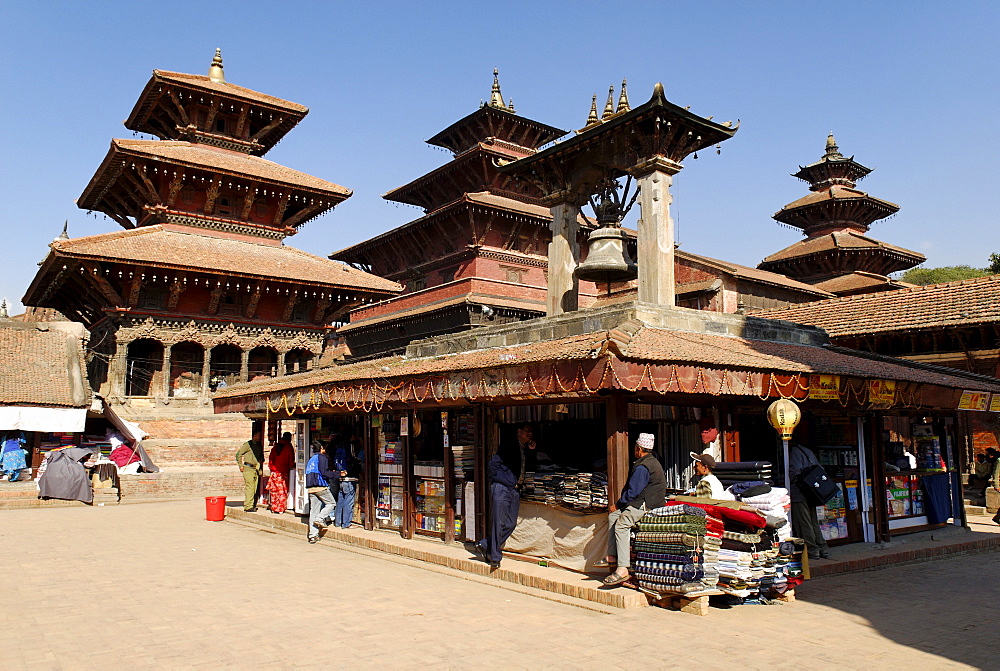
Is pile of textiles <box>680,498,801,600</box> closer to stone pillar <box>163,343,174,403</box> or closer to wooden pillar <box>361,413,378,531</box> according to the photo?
wooden pillar <box>361,413,378,531</box>

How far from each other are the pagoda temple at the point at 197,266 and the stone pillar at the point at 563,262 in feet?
54.6

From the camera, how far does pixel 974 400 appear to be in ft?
39.6

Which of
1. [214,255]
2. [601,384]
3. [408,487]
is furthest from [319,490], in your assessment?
[214,255]

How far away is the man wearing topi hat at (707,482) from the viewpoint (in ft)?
27.8

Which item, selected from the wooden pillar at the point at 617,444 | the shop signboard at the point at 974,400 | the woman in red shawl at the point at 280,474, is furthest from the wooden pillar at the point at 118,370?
the shop signboard at the point at 974,400

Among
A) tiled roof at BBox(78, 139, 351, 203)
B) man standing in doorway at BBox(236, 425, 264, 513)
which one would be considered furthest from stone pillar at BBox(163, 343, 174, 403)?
man standing in doorway at BBox(236, 425, 264, 513)

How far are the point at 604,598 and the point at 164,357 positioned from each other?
23895mm

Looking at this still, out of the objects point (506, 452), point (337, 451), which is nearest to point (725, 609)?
point (506, 452)

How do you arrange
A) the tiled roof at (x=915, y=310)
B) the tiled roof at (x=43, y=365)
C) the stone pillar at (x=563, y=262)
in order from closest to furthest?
the stone pillar at (x=563, y=262)
the tiled roof at (x=915, y=310)
the tiled roof at (x=43, y=365)

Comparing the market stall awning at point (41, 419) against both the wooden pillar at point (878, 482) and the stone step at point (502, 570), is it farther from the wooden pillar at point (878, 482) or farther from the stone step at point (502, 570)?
the wooden pillar at point (878, 482)

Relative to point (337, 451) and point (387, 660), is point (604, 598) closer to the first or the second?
point (387, 660)

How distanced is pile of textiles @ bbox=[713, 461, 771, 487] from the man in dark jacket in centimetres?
96

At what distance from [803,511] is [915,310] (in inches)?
460

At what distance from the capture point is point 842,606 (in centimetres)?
785
